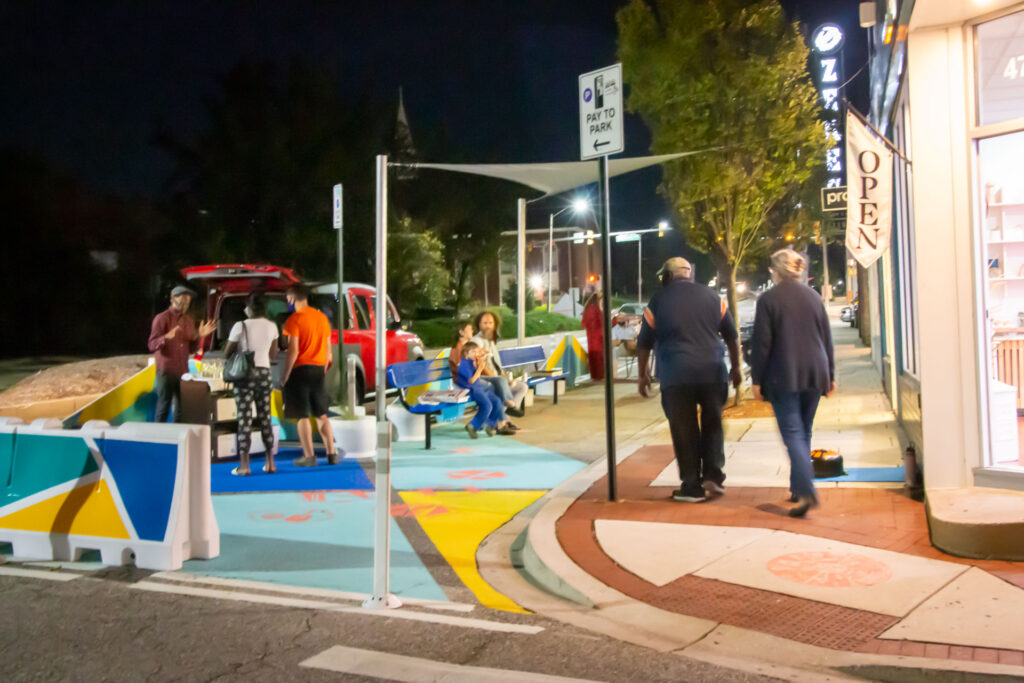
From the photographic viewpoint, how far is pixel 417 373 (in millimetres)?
11078

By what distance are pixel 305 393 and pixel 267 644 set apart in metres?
4.60

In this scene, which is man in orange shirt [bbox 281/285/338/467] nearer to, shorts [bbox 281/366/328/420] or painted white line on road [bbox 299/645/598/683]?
shorts [bbox 281/366/328/420]

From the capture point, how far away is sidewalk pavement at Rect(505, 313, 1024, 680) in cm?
400

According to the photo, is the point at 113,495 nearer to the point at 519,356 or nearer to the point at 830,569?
the point at 830,569

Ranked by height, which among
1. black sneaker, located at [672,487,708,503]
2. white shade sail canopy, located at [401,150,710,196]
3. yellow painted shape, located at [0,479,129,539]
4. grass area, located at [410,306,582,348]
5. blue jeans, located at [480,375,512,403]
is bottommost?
black sneaker, located at [672,487,708,503]

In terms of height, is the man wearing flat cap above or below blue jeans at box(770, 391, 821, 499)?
above

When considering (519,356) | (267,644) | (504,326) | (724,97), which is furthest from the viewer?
(504,326)

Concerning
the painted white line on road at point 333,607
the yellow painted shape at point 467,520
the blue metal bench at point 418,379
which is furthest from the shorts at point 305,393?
the painted white line on road at point 333,607

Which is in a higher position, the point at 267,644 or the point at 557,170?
the point at 557,170

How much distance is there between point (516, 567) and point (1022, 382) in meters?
6.61

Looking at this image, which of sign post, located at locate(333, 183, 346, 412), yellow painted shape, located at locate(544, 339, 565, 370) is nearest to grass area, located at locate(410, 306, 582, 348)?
yellow painted shape, located at locate(544, 339, 565, 370)

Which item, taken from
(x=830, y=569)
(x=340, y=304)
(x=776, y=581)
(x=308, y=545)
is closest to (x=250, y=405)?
(x=308, y=545)

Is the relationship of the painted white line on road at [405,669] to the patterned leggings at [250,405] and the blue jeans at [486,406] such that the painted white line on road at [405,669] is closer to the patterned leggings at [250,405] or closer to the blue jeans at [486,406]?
the patterned leggings at [250,405]

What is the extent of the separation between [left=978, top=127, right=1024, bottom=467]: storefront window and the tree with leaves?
3.34 meters
